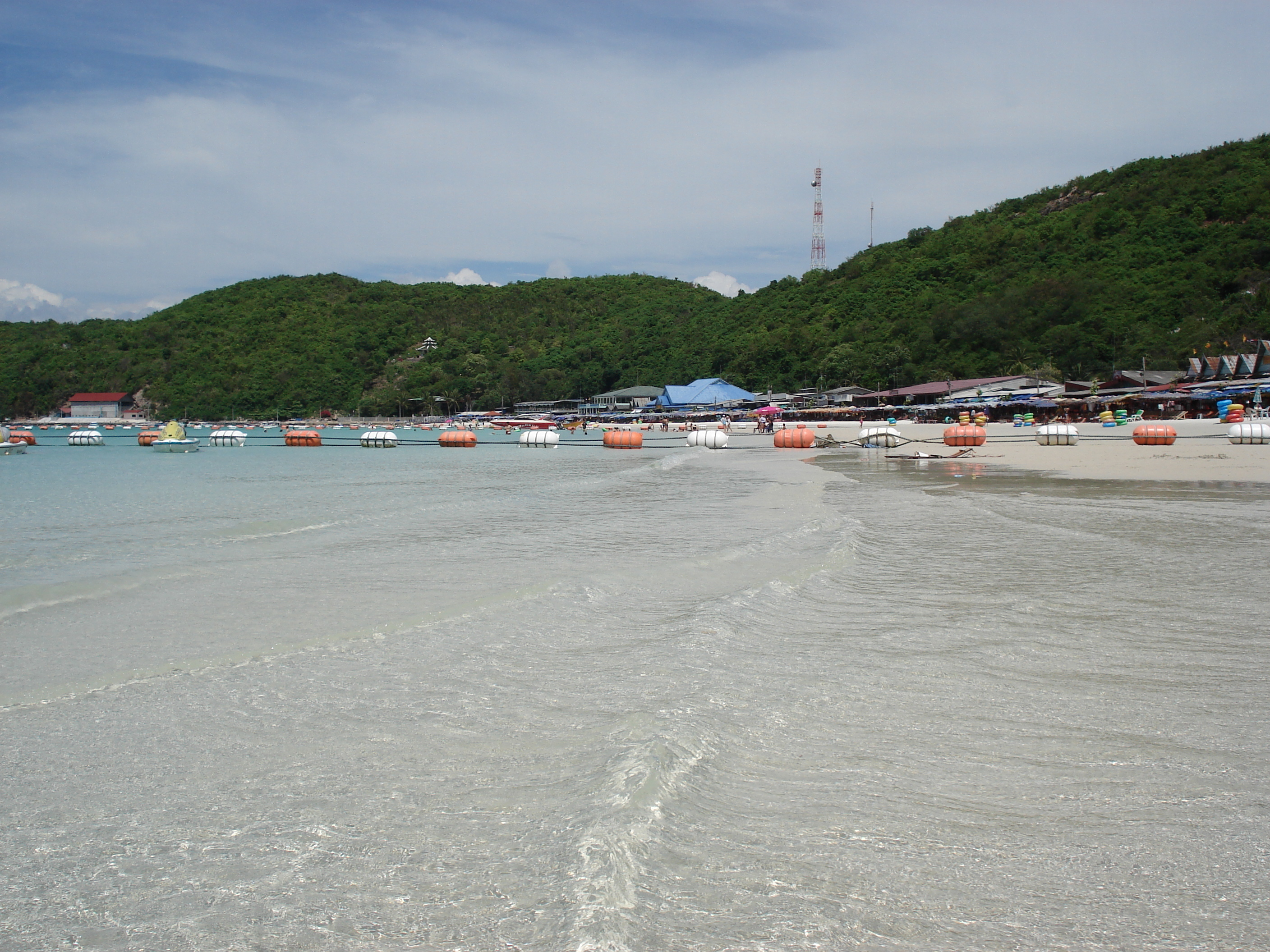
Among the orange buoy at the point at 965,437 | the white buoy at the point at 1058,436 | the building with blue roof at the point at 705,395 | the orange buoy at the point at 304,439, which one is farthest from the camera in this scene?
the building with blue roof at the point at 705,395

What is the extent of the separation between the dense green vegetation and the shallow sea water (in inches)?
2855

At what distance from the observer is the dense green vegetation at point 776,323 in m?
77.9

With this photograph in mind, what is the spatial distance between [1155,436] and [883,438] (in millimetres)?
10598

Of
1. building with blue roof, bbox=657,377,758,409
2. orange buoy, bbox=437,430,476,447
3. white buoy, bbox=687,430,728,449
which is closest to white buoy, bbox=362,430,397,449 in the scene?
orange buoy, bbox=437,430,476,447

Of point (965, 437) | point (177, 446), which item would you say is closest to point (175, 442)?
point (177, 446)

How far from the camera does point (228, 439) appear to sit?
202ft

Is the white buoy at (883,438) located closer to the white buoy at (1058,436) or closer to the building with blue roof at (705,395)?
the white buoy at (1058,436)

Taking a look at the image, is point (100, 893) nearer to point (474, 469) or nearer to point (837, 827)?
point (837, 827)

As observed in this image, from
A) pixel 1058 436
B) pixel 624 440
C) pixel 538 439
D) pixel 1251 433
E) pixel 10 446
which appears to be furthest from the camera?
pixel 538 439

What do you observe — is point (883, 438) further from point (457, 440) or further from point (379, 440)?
point (379, 440)

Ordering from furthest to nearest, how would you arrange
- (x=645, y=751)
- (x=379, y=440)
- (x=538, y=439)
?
(x=379, y=440)
(x=538, y=439)
(x=645, y=751)

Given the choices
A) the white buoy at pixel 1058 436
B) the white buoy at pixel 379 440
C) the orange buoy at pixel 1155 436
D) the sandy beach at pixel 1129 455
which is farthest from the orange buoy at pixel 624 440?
the orange buoy at pixel 1155 436

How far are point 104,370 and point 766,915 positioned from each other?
576 feet

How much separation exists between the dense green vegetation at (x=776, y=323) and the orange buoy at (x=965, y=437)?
138 ft
